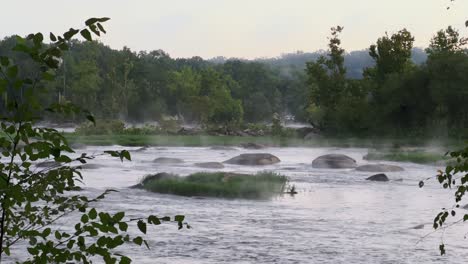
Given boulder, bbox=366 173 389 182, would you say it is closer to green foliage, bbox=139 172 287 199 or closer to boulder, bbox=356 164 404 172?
boulder, bbox=356 164 404 172

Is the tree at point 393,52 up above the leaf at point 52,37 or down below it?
above

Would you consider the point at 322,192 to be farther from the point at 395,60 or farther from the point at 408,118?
the point at 395,60

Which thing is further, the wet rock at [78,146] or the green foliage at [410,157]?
the wet rock at [78,146]

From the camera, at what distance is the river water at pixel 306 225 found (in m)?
17.9

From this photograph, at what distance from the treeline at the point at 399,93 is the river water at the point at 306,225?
3183 centimetres

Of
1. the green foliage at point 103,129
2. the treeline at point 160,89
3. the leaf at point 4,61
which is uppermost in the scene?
the treeline at point 160,89

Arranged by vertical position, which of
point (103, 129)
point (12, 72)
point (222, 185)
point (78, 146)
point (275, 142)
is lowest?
point (275, 142)

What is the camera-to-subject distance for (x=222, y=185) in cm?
3067

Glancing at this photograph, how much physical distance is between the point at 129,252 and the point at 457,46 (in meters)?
66.1

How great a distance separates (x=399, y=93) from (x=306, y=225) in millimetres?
49903

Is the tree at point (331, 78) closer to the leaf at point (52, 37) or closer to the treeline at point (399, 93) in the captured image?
the treeline at point (399, 93)

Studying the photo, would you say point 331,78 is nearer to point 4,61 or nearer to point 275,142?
point 275,142

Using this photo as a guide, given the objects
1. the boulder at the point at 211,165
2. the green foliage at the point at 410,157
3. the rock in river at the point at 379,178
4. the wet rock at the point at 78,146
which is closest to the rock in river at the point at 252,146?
the wet rock at the point at 78,146

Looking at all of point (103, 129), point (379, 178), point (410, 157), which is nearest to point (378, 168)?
point (379, 178)
